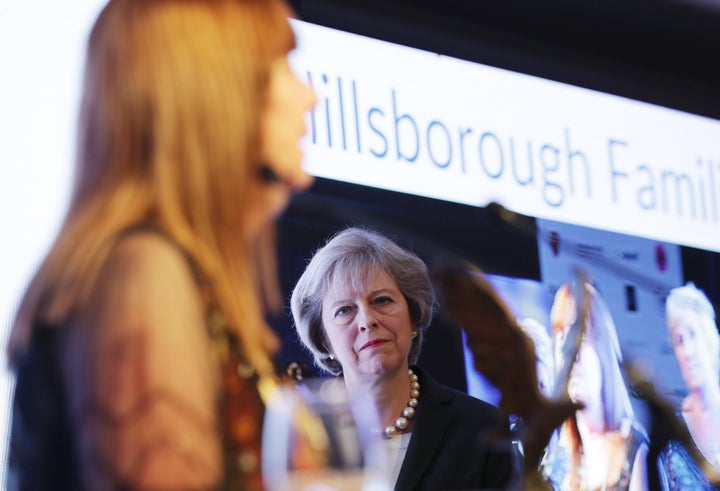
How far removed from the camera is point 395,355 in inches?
106

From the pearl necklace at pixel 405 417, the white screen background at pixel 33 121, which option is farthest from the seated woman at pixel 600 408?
the white screen background at pixel 33 121

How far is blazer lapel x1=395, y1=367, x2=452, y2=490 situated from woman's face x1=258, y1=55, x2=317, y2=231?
1.02 m

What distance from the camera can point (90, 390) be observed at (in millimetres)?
1326

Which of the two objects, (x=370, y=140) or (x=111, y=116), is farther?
(x=370, y=140)

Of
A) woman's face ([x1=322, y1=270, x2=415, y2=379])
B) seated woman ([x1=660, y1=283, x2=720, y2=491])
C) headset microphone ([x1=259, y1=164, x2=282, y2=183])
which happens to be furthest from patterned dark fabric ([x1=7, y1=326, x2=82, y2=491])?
seated woman ([x1=660, y1=283, x2=720, y2=491])

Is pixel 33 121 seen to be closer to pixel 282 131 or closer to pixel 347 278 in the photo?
pixel 347 278

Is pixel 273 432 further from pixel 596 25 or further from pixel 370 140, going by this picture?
pixel 596 25

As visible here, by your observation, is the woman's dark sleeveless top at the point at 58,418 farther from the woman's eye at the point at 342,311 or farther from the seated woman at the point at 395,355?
the woman's eye at the point at 342,311

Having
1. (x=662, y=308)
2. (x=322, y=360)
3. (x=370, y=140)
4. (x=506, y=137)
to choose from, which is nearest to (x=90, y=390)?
(x=322, y=360)

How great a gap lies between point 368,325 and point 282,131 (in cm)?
118

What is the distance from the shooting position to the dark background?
3111 mm

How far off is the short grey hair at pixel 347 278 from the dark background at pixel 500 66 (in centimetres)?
7

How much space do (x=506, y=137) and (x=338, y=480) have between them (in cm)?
255

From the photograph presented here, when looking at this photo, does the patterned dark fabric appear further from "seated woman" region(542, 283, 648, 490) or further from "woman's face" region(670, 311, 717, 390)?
"woman's face" region(670, 311, 717, 390)
